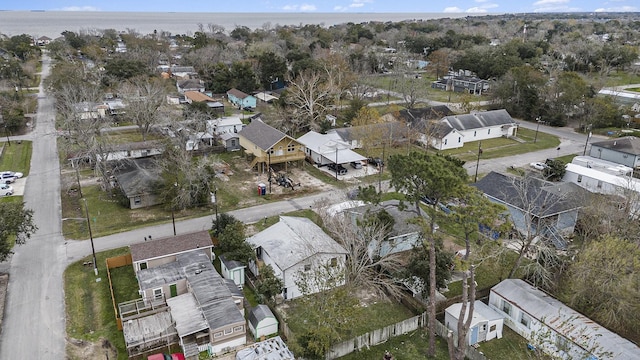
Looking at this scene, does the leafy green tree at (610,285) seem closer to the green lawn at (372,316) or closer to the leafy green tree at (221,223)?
the green lawn at (372,316)

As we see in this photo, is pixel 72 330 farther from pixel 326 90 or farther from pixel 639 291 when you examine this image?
pixel 326 90

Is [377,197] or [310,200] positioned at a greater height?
[377,197]

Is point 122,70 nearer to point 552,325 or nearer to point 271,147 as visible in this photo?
point 271,147

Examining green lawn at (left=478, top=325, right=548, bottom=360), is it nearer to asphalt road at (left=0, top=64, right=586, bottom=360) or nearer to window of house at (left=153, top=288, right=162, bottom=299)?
window of house at (left=153, top=288, right=162, bottom=299)

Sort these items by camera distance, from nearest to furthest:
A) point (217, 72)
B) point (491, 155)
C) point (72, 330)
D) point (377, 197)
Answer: point (72, 330) < point (377, 197) < point (491, 155) < point (217, 72)

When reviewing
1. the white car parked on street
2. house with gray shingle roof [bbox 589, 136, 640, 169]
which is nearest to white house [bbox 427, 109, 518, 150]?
house with gray shingle roof [bbox 589, 136, 640, 169]

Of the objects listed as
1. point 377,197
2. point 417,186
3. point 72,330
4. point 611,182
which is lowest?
point 72,330

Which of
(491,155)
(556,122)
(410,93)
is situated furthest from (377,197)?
(556,122)

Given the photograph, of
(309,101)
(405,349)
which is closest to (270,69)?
(309,101)
